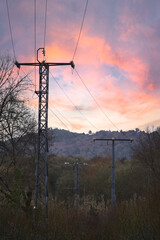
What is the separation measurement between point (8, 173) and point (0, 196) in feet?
8.47

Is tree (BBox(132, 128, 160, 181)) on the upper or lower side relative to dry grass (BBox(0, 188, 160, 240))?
upper

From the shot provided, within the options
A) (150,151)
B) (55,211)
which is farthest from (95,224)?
(150,151)

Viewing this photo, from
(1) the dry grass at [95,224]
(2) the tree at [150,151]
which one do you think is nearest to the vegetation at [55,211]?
(1) the dry grass at [95,224]

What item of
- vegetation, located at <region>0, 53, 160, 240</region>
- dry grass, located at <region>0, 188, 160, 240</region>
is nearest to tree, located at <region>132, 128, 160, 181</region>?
vegetation, located at <region>0, 53, 160, 240</region>

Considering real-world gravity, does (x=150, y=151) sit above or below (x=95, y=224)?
above

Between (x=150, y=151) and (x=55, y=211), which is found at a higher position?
(x=150, y=151)

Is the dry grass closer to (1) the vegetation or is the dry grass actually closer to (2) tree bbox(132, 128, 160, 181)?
(1) the vegetation

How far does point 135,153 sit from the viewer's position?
116 ft

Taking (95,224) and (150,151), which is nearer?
(95,224)

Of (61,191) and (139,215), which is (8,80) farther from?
(61,191)

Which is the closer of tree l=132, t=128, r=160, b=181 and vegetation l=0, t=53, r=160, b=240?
vegetation l=0, t=53, r=160, b=240

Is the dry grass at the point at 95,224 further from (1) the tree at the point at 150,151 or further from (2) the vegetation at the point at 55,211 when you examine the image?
(1) the tree at the point at 150,151

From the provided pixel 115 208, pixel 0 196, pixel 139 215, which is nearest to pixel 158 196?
pixel 139 215

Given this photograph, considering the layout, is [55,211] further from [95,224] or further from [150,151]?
[150,151]
